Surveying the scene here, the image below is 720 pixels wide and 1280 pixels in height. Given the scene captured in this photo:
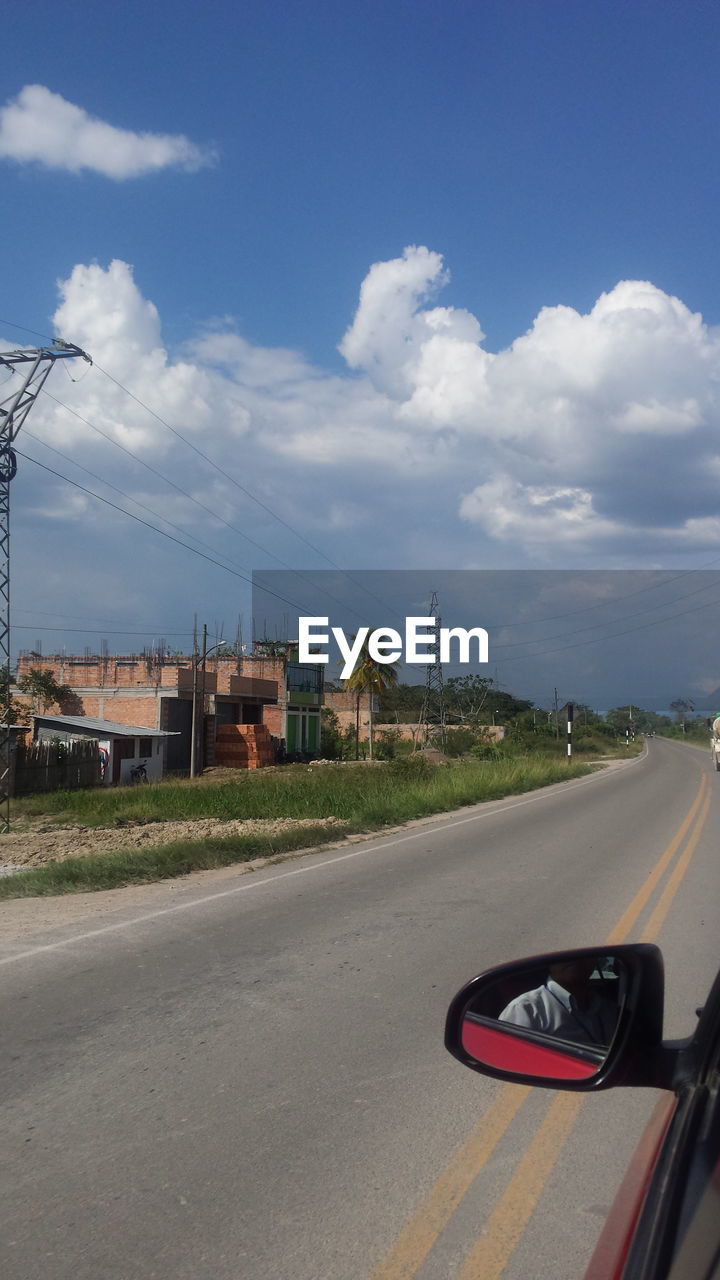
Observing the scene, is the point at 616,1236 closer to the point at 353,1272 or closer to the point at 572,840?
the point at 353,1272

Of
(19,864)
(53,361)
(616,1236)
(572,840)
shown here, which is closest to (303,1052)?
(616,1236)

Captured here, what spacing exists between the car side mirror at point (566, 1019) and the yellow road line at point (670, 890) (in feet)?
20.8

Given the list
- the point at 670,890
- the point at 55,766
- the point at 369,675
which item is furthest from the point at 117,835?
the point at 369,675

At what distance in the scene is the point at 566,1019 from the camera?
7.86 feet

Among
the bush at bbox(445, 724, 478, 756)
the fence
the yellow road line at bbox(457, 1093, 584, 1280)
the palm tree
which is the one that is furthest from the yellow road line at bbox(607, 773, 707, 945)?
the bush at bbox(445, 724, 478, 756)

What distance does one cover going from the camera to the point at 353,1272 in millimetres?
3354

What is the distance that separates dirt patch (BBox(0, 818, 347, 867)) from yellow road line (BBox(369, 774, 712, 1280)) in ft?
44.2

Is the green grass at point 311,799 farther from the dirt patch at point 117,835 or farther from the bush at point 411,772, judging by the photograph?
the dirt patch at point 117,835

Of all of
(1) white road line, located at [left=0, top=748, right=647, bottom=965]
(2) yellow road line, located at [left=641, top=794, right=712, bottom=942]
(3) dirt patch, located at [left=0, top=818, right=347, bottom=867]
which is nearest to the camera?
(1) white road line, located at [left=0, top=748, right=647, bottom=965]

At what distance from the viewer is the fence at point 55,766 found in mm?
33625

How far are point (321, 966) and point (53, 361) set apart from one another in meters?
21.7

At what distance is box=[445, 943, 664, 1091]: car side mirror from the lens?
82.7 inches

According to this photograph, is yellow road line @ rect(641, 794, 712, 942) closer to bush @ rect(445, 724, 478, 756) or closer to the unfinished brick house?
the unfinished brick house

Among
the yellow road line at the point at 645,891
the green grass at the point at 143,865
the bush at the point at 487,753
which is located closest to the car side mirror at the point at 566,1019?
the yellow road line at the point at 645,891
